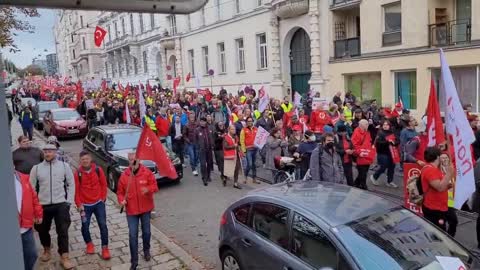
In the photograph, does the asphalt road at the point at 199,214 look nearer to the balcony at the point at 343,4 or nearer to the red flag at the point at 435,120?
the red flag at the point at 435,120

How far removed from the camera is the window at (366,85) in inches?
862

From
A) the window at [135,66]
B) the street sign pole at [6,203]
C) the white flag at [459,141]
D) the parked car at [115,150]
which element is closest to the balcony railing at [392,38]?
the parked car at [115,150]

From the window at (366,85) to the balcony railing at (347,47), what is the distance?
1.16m

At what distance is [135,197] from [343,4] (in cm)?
1910

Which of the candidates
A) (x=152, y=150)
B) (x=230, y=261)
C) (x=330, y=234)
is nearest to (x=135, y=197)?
(x=152, y=150)

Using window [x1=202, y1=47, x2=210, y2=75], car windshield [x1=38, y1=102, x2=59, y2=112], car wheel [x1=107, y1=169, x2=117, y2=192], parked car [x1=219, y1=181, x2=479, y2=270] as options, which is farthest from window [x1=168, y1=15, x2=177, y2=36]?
parked car [x1=219, y1=181, x2=479, y2=270]

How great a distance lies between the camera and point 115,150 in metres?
11.9

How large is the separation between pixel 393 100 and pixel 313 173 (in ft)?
45.9

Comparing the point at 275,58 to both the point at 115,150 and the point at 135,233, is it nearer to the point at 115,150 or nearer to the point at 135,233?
the point at 115,150

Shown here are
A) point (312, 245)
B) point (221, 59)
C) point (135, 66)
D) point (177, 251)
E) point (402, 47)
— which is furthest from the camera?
point (135, 66)

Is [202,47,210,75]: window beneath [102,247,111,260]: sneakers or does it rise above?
above

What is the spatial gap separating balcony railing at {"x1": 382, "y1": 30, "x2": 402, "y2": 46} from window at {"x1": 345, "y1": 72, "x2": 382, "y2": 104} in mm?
1524

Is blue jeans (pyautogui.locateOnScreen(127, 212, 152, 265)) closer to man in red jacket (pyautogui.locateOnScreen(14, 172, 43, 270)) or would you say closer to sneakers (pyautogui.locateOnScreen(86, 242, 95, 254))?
sneakers (pyautogui.locateOnScreen(86, 242, 95, 254))

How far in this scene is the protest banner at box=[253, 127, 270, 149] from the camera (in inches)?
439
